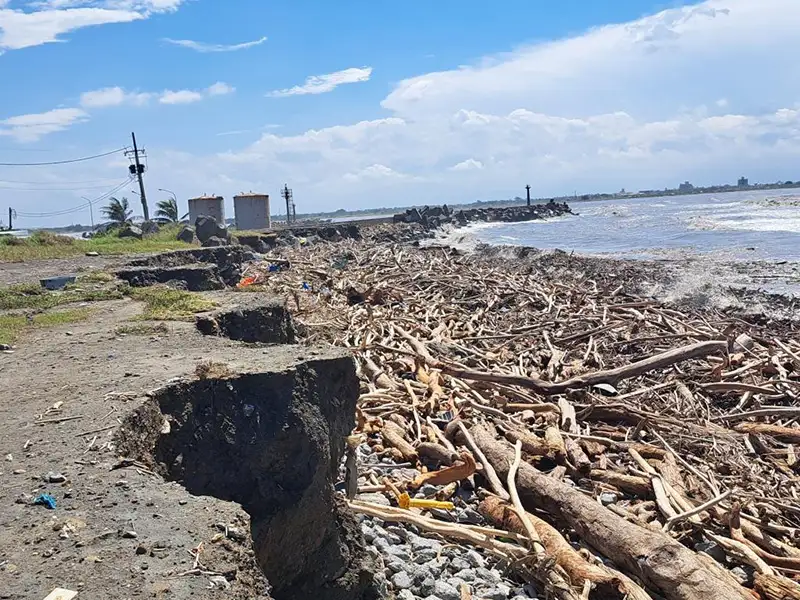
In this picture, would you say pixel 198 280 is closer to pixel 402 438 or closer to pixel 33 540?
pixel 402 438

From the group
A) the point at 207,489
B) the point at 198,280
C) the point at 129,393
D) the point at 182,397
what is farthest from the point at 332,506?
the point at 198,280

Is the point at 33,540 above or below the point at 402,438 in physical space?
above

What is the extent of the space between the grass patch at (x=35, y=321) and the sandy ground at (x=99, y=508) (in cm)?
190

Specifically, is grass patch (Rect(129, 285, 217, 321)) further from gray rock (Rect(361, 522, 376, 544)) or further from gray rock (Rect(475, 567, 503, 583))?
gray rock (Rect(475, 567, 503, 583))

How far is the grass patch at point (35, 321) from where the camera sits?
6508 millimetres

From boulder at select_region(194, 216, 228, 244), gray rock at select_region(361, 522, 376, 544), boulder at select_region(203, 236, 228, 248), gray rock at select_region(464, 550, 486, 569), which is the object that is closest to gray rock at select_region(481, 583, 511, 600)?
gray rock at select_region(464, 550, 486, 569)

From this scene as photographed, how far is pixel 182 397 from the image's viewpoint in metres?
4.04

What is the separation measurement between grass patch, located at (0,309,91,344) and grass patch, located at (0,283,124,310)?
2.06 feet

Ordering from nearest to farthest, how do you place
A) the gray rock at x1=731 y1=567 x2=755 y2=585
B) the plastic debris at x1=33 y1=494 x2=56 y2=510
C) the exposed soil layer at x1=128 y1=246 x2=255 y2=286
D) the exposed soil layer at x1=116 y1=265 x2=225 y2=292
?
the plastic debris at x1=33 y1=494 x2=56 y2=510 < the gray rock at x1=731 y1=567 x2=755 y2=585 < the exposed soil layer at x1=116 y1=265 x2=225 y2=292 < the exposed soil layer at x1=128 y1=246 x2=255 y2=286

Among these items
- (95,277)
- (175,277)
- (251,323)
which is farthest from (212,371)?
(175,277)

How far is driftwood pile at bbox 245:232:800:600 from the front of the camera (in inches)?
172

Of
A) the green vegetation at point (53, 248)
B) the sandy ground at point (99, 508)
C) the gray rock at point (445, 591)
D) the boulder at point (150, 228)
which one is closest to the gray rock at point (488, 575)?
the gray rock at point (445, 591)

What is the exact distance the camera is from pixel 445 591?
420 centimetres

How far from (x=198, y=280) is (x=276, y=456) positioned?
7.98 m
